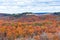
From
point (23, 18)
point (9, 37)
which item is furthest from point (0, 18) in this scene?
point (9, 37)

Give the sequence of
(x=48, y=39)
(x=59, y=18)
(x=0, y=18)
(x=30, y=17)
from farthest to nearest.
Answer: (x=30, y=17) < (x=59, y=18) < (x=0, y=18) < (x=48, y=39)

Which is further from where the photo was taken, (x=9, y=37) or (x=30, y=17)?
(x=30, y=17)

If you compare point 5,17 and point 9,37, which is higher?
point 9,37

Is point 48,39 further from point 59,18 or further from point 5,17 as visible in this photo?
point 59,18

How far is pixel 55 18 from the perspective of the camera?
29312mm

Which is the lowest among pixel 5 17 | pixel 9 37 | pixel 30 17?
pixel 30 17

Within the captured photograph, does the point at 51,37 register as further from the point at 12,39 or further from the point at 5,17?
the point at 5,17

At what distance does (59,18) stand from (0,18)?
6633mm

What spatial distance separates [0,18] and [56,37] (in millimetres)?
14029

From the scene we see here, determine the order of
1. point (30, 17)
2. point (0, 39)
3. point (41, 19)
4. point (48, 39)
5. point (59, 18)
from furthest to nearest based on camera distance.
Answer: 1. point (30, 17)
2. point (41, 19)
3. point (59, 18)
4. point (0, 39)
5. point (48, 39)

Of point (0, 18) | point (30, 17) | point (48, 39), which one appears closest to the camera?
point (48, 39)

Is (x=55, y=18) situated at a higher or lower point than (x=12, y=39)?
lower

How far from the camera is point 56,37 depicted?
39.7ft

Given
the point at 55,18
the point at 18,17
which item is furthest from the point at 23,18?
the point at 55,18
